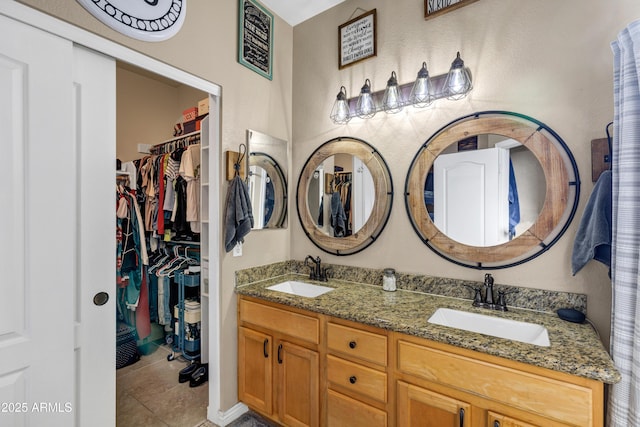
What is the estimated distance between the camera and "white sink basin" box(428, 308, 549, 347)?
1.35m

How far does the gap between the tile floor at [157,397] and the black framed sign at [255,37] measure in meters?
2.48

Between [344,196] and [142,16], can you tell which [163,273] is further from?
[142,16]

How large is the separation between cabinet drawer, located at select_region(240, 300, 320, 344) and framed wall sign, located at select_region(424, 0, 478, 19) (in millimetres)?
1984

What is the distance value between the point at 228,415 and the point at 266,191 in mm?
1558

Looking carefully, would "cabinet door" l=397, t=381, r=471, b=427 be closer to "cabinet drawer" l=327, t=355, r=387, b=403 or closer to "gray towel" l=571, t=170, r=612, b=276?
"cabinet drawer" l=327, t=355, r=387, b=403

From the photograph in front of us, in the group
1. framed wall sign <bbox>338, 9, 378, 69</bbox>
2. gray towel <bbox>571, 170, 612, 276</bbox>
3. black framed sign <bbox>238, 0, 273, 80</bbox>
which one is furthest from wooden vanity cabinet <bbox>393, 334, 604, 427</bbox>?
black framed sign <bbox>238, 0, 273, 80</bbox>

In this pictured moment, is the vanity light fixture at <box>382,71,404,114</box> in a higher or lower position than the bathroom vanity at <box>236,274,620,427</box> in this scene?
higher

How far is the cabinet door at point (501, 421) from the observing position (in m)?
1.11

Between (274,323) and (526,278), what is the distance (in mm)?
1444

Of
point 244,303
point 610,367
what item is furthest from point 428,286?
point 244,303

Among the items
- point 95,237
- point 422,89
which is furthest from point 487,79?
point 95,237

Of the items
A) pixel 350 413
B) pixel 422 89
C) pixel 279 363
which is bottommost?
pixel 350 413

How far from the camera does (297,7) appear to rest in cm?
228

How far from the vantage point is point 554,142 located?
151 cm
